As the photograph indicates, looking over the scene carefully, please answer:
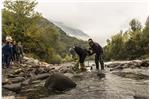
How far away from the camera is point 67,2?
633 centimetres

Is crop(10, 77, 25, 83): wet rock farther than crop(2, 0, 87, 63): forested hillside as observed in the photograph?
No

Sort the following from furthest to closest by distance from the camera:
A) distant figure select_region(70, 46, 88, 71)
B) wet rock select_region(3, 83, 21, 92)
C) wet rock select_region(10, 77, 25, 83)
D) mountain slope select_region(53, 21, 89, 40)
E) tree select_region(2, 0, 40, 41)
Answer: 1. distant figure select_region(70, 46, 88, 71)
2. tree select_region(2, 0, 40, 41)
3. wet rock select_region(10, 77, 25, 83)
4. wet rock select_region(3, 83, 21, 92)
5. mountain slope select_region(53, 21, 89, 40)

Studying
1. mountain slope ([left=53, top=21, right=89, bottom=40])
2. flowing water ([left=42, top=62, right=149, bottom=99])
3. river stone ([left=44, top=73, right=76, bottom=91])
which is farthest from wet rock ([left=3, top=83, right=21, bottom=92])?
mountain slope ([left=53, top=21, right=89, bottom=40])

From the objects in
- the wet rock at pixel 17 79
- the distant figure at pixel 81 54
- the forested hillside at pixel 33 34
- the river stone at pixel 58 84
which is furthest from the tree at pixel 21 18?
the distant figure at pixel 81 54

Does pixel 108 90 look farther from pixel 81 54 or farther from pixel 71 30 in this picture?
pixel 81 54

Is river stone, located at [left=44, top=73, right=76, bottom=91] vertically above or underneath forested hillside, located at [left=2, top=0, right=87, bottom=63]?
underneath

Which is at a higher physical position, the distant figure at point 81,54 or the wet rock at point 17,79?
the distant figure at point 81,54

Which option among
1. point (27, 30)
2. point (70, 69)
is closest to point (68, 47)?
point (70, 69)

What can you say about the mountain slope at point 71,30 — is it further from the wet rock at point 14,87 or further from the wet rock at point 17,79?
the wet rock at point 17,79

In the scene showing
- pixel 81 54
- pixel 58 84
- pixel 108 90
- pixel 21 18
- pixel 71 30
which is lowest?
pixel 108 90

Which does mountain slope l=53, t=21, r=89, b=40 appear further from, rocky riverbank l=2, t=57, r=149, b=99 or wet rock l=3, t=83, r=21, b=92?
wet rock l=3, t=83, r=21, b=92

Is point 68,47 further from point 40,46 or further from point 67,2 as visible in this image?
point 67,2

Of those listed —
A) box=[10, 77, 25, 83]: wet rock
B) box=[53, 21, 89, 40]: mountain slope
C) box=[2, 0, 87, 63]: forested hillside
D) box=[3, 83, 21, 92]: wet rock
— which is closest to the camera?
box=[53, 21, 89, 40]: mountain slope

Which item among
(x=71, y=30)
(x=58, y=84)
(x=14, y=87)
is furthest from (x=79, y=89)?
(x=14, y=87)
